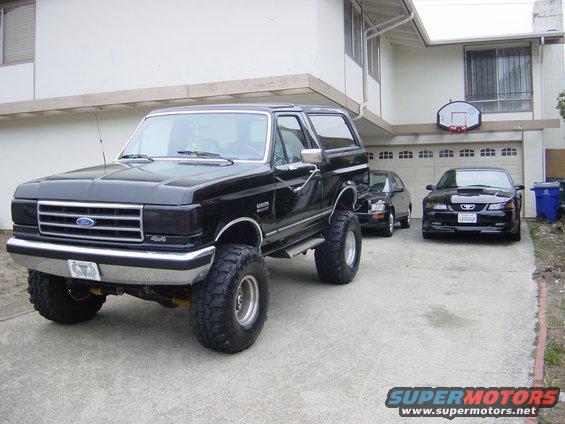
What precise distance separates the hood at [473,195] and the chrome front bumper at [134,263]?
7377 millimetres

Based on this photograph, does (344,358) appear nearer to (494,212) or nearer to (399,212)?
(494,212)

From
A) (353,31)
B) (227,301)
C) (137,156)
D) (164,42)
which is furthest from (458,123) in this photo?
(227,301)

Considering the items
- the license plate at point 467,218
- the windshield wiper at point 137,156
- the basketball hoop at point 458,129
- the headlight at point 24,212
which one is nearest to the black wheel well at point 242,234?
the windshield wiper at point 137,156

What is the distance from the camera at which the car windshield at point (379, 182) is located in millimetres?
12344

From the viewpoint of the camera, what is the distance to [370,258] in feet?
30.3

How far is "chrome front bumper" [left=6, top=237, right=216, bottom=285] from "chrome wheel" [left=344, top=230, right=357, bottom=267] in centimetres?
342

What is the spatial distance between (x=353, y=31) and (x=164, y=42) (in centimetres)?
454

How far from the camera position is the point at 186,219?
4.01 m

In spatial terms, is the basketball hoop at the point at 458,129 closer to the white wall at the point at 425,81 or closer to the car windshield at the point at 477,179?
the white wall at the point at 425,81

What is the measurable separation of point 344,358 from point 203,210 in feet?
5.84

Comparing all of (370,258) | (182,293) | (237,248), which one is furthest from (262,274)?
(370,258)

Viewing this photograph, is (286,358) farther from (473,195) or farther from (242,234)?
(473,195)

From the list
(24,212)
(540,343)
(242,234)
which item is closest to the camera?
(24,212)

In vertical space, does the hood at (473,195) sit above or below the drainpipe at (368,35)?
below
